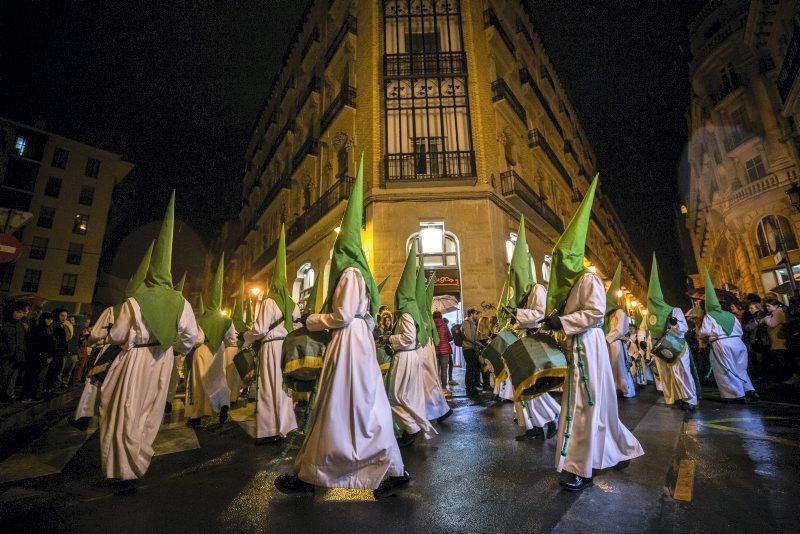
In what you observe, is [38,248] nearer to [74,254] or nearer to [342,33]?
[74,254]

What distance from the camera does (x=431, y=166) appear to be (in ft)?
48.6

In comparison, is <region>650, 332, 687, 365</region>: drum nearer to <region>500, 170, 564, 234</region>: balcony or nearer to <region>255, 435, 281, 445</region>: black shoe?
<region>255, 435, 281, 445</region>: black shoe

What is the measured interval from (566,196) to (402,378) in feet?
74.8

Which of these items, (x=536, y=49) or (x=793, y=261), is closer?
(x=793, y=261)

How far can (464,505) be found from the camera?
→ 285cm

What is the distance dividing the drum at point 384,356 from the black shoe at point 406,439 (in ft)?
3.14

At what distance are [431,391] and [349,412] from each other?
3.65 metres

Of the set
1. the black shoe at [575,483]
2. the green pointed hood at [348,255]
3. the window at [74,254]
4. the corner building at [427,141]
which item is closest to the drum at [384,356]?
the green pointed hood at [348,255]

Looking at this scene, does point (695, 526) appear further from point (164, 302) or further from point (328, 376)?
point (164, 302)

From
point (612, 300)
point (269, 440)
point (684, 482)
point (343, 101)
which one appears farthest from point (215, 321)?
point (343, 101)

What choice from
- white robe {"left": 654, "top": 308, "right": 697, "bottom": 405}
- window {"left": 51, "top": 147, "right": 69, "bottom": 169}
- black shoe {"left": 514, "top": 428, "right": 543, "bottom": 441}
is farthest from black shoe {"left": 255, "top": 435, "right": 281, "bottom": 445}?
window {"left": 51, "top": 147, "right": 69, "bottom": 169}

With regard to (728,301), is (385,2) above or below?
above

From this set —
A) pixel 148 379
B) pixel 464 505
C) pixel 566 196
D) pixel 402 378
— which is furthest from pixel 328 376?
pixel 566 196

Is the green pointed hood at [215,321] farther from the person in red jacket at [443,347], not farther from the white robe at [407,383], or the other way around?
the person in red jacket at [443,347]
